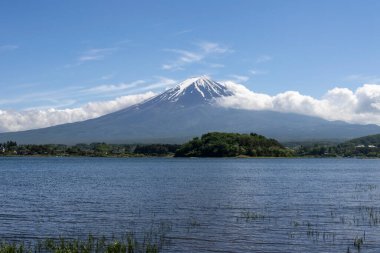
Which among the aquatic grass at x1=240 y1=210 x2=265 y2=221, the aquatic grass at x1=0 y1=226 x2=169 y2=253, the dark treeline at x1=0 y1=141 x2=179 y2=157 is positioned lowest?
the aquatic grass at x1=0 y1=226 x2=169 y2=253

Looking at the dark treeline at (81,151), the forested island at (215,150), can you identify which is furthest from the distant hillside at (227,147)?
the dark treeline at (81,151)

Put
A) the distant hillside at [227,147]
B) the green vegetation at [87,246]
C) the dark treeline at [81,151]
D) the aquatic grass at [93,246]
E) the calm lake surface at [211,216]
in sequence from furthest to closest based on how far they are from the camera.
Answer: the dark treeline at [81,151], the distant hillside at [227,147], the calm lake surface at [211,216], the aquatic grass at [93,246], the green vegetation at [87,246]

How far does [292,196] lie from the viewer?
38.7 m

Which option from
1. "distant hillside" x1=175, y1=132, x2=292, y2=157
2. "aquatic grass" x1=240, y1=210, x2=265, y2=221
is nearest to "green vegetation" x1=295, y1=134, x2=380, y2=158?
"distant hillside" x1=175, y1=132, x2=292, y2=157

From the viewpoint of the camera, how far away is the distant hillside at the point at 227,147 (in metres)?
131

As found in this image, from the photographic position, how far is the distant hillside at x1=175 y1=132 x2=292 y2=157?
130750mm

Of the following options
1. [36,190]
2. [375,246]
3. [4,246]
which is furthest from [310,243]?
[36,190]

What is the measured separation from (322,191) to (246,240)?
2311 centimetres

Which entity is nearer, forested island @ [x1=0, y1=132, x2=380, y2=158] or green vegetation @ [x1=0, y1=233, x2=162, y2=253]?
green vegetation @ [x1=0, y1=233, x2=162, y2=253]

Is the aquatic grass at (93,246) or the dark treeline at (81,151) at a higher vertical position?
the dark treeline at (81,151)

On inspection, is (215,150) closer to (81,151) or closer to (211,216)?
(81,151)

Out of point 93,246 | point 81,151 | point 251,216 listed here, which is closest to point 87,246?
point 93,246

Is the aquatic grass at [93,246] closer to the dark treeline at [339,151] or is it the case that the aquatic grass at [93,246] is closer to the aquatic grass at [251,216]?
the aquatic grass at [251,216]

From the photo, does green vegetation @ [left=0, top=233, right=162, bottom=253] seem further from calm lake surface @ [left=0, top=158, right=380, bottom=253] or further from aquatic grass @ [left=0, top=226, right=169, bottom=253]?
calm lake surface @ [left=0, top=158, right=380, bottom=253]
